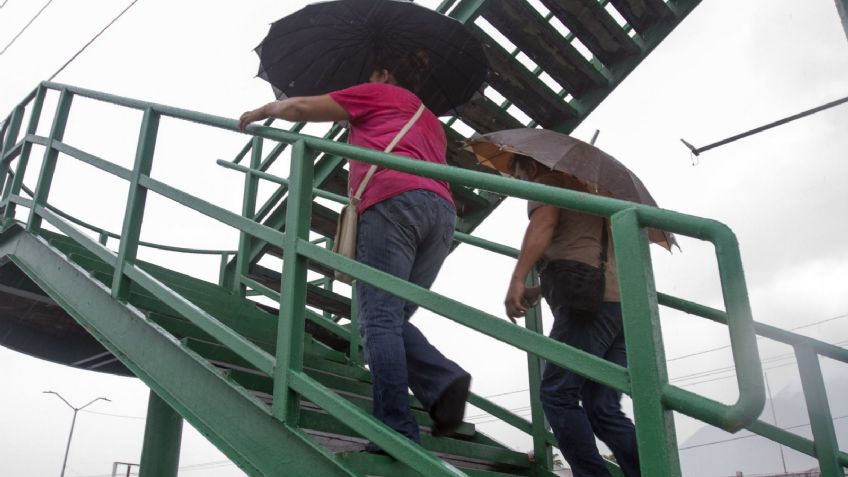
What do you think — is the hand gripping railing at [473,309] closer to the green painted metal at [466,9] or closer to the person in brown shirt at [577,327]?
the person in brown shirt at [577,327]

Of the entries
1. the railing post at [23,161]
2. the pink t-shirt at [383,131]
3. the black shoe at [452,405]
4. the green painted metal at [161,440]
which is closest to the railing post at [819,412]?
the black shoe at [452,405]

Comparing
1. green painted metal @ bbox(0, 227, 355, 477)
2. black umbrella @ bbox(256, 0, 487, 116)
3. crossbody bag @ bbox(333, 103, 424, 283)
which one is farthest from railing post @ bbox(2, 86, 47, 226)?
crossbody bag @ bbox(333, 103, 424, 283)

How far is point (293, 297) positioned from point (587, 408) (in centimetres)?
124

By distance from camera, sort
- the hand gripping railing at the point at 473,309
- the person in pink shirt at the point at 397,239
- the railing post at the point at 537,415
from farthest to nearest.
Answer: the railing post at the point at 537,415 < the person in pink shirt at the point at 397,239 < the hand gripping railing at the point at 473,309

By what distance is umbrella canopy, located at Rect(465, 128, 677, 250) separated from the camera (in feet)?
9.23

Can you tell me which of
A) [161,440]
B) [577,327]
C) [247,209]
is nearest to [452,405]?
[577,327]

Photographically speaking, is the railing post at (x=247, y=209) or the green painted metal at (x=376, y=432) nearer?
the green painted metal at (x=376, y=432)

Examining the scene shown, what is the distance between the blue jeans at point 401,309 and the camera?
7.80ft

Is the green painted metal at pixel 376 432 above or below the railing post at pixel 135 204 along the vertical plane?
below

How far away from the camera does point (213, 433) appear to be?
2.65m

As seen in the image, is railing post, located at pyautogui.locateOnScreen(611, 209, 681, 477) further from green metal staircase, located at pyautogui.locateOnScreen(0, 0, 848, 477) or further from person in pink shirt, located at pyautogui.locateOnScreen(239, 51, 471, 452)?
person in pink shirt, located at pyautogui.locateOnScreen(239, 51, 471, 452)

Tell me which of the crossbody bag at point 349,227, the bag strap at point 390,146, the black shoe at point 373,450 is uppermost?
the bag strap at point 390,146

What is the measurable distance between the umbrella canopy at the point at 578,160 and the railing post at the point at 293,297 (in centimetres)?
85

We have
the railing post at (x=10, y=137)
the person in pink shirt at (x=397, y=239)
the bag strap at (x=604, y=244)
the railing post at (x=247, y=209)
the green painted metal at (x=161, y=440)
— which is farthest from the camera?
the railing post at (x=247, y=209)
